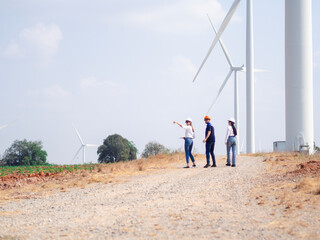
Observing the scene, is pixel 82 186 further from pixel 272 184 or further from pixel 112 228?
pixel 112 228

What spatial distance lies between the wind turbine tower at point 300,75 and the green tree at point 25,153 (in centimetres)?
5774

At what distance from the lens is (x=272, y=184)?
1248 centimetres

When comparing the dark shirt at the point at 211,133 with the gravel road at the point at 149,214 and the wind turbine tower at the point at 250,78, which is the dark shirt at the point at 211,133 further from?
the wind turbine tower at the point at 250,78

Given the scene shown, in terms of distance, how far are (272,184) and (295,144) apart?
622 inches

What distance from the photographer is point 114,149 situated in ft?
235

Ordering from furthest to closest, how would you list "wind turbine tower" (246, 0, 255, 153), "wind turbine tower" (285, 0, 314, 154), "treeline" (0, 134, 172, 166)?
"treeline" (0, 134, 172, 166) < "wind turbine tower" (246, 0, 255, 153) < "wind turbine tower" (285, 0, 314, 154)

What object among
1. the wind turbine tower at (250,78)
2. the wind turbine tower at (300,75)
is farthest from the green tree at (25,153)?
the wind turbine tower at (300,75)

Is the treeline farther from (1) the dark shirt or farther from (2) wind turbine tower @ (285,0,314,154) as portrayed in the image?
(1) the dark shirt

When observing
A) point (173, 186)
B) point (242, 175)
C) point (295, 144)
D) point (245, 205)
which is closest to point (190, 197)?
point (245, 205)

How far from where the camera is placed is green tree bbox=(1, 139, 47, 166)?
249 ft

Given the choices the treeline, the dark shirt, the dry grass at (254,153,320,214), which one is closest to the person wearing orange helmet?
the dark shirt

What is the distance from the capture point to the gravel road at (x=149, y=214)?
720 cm

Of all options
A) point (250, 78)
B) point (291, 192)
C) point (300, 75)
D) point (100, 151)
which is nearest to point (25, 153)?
point (100, 151)

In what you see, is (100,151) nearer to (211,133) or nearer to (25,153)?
(25,153)
